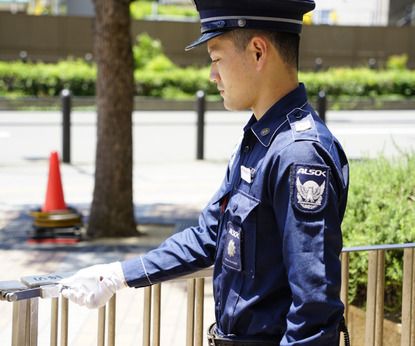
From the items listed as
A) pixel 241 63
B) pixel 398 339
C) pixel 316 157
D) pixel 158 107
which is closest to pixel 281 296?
pixel 316 157

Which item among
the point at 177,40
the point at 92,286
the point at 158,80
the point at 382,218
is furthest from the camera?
the point at 177,40

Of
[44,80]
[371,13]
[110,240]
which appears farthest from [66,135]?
[371,13]

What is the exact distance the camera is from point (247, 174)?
2.34 meters

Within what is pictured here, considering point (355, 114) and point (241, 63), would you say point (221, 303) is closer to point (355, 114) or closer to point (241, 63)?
point (241, 63)

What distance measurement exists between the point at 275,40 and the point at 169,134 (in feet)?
49.5

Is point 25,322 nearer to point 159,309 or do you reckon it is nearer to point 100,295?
point 100,295

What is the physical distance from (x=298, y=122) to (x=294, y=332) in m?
0.53

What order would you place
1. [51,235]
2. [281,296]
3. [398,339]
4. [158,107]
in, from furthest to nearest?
1. [158,107]
2. [51,235]
3. [398,339]
4. [281,296]

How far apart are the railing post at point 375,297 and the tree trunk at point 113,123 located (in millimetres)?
5172

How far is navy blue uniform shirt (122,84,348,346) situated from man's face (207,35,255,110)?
7cm

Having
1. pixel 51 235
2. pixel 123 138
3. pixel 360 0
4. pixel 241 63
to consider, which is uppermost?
pixel 360 0

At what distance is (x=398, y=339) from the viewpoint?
454 centimetres

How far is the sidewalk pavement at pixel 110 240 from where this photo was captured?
513 cm

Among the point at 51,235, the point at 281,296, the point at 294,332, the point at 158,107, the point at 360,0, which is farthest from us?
the point at 360,0
